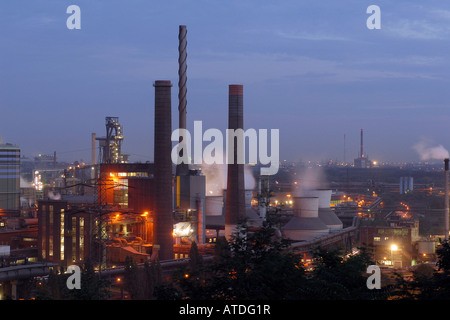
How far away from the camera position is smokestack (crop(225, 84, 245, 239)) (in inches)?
1503

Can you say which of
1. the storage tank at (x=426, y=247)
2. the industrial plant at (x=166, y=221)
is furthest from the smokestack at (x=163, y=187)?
the storage tank at (x=426, y=247)

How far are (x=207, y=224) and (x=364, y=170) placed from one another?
126 m

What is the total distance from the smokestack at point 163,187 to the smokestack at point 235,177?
571 centimetres

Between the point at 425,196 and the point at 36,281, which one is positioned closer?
the point at 36,281

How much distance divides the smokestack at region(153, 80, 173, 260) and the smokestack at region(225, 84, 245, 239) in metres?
5.71

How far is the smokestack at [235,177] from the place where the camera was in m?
38.2

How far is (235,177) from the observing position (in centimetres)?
3828

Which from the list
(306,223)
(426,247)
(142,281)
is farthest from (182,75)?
(142,281)

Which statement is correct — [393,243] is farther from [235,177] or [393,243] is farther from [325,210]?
[235,177]

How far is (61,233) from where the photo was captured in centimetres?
3475

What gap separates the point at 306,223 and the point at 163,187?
37.8 ft

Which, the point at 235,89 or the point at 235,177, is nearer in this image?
the point at 235,177

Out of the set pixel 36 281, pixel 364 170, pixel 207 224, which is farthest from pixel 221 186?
pixel 364 170
